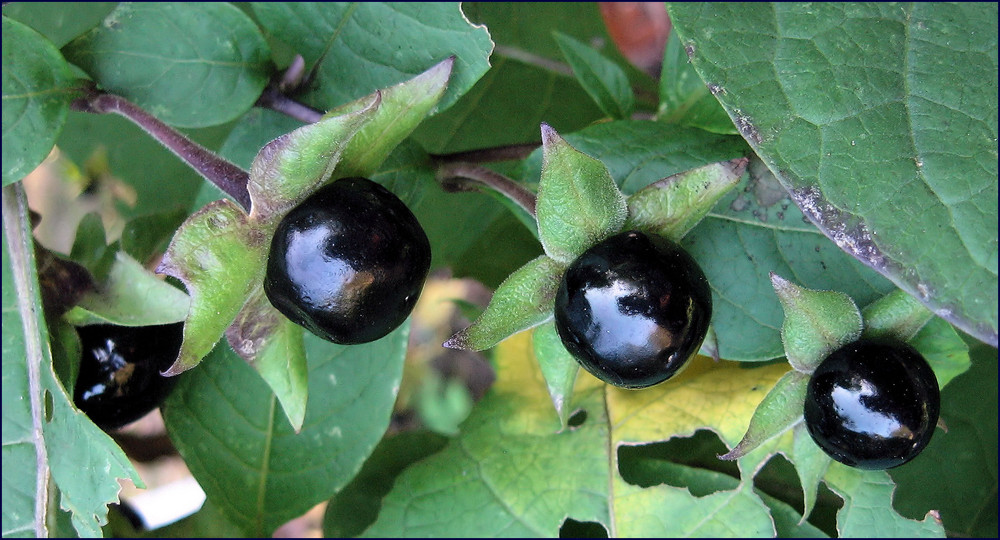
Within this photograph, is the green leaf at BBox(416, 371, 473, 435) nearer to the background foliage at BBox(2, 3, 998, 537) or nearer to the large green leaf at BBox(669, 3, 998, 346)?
the background foliage at BBox(2, 3, 998, 537)

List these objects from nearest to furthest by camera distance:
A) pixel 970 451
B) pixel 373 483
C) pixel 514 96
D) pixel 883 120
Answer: pixel 883 120, pixel 970 451, pixel 373 483, pixel 514 96

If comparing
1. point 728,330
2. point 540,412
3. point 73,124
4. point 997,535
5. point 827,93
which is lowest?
point 997,535

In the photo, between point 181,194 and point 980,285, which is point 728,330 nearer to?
point 980,285

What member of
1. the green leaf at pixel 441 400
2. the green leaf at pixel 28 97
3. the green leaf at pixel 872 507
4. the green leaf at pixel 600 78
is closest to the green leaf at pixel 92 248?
the green leaf at pixel 28 97

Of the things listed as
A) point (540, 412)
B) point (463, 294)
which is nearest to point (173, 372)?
point (540, 412)

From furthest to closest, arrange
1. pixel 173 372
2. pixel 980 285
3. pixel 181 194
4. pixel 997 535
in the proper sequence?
1. pixel 181 194
2. pixel 997 535
3. pixel 173 372
4. pixel 980 285

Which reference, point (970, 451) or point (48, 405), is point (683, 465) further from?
point (48, 405)

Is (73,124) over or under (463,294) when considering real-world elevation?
over

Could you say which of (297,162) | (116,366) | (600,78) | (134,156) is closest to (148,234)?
(116,366)
